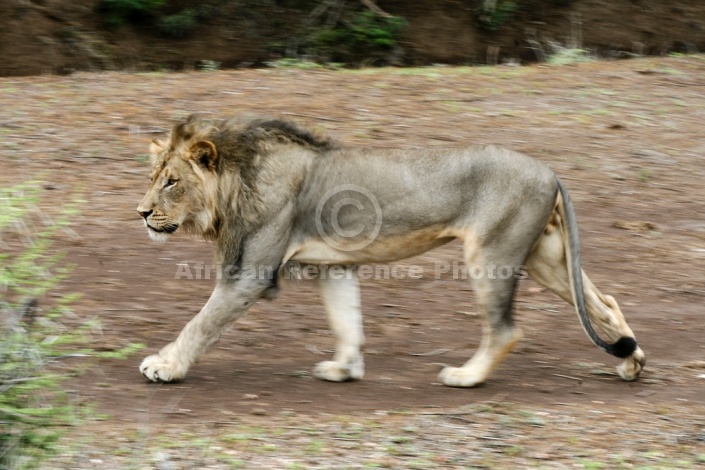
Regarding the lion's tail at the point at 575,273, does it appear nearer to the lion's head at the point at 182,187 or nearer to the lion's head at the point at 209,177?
the lion's head at the point at 209,177

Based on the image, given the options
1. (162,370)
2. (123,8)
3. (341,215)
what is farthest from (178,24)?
(162,370)

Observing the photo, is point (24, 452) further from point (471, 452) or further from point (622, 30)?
point (622, 30)

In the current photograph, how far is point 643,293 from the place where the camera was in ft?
25.2

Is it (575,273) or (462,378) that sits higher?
(575,273)

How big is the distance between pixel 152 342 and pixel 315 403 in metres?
1.28

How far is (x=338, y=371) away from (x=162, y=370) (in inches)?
38.0

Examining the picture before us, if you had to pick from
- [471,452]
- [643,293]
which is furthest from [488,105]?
[471,452]

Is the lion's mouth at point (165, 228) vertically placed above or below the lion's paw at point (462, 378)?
above

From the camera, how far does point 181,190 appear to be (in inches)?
230

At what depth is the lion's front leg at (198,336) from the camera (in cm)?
564

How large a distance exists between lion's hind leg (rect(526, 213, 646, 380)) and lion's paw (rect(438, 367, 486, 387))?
75 cm

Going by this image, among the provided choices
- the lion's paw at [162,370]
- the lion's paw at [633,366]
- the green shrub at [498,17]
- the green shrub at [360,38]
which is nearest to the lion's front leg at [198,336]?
the lion's paw at [162,370]

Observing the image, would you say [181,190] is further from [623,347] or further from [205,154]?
[623,347]

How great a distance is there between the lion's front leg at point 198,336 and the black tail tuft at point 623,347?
1998mm
